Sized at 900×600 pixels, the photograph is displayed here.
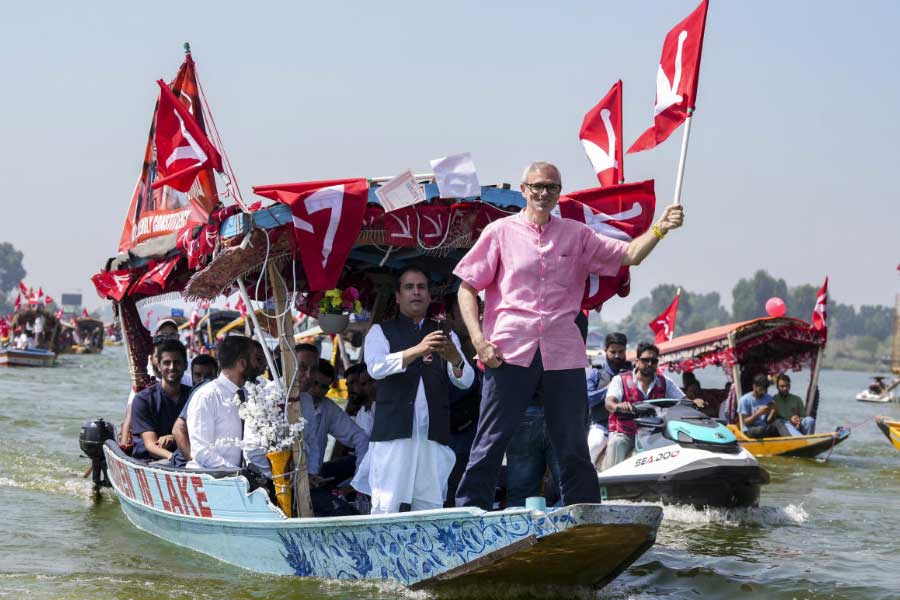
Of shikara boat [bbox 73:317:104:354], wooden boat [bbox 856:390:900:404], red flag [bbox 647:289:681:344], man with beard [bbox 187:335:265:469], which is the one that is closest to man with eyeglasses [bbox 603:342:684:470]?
man with beard [bbox 187:335:265:469]

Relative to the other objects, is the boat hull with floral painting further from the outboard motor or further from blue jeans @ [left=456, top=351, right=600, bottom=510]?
the outboard motor

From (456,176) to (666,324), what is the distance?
50.4ft

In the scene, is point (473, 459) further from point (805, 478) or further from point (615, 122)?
point (805, 478)

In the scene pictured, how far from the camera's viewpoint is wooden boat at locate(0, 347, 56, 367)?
42.0 metres

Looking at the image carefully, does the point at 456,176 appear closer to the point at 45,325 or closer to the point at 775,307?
the point at 775,307

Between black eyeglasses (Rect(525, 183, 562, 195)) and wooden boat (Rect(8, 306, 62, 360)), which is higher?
black eyeglasses (Rect(525, 183, 562, 195))

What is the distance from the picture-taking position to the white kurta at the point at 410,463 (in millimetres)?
6793

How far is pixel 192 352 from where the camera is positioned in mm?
31375

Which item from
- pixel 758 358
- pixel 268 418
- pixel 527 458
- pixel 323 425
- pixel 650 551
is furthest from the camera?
pixel 758 358

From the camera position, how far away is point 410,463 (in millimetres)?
6848

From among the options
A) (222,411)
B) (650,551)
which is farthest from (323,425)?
(650,551)

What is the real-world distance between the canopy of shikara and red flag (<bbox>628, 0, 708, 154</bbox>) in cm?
1166

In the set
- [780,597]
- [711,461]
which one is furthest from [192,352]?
[780,597]

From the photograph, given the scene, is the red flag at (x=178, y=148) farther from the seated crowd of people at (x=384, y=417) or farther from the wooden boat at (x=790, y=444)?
the wooden boat at (x=790, y=444)
